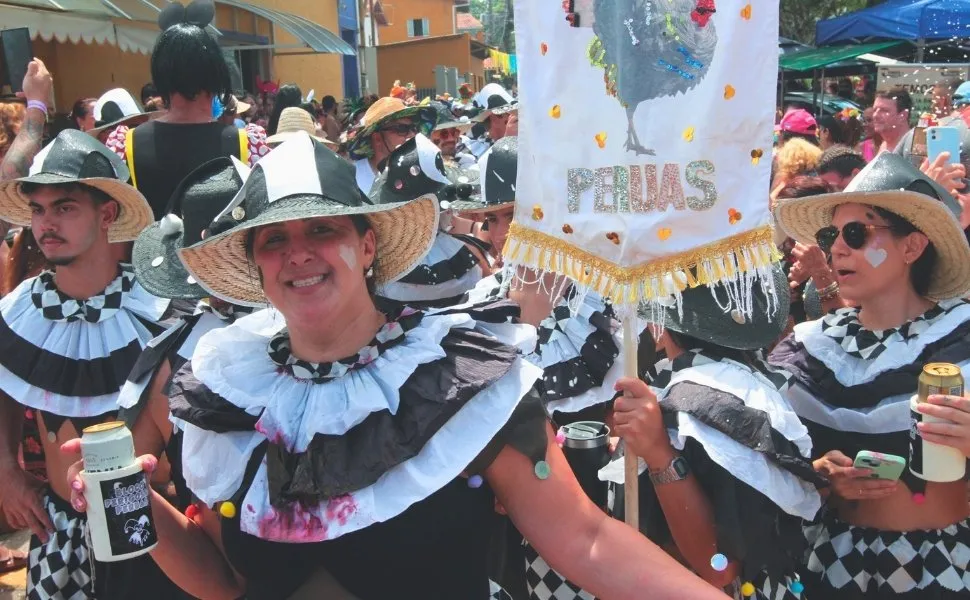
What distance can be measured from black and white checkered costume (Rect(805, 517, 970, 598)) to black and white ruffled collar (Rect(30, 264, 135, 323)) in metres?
2.58

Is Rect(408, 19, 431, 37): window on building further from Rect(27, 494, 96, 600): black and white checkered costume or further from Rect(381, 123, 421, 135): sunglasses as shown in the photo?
Rect(27, 494, 96, 600): black and white checkered costume

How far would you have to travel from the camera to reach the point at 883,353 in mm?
2791

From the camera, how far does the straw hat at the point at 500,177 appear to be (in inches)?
162

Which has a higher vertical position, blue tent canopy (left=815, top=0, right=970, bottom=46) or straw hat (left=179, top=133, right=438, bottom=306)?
blue tent canopy (left=815, top=0, right=970, bottom=46)

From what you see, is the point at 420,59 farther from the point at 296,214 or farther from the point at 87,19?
the point at 296,214

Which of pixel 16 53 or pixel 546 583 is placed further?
pixel 16 53

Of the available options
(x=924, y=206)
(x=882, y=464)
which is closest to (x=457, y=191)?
(x=924, y=206)

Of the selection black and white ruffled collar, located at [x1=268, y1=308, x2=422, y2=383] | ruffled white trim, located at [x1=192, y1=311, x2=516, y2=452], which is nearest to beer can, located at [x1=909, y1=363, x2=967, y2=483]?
ruffled white trim, located at [x1=192, y1=311, x2=516, y2=452]

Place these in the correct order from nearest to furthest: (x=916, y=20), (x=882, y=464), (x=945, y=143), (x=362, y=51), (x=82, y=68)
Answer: (x=882, y=464) → (x=945, y=143) → (x=82, y=68) → (x=916, y=20) → (x=362, y=51)

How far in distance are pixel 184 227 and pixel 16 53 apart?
13.1 feet

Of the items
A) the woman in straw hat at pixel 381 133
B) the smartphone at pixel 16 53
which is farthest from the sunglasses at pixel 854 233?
the smartphone at pixel 16 53

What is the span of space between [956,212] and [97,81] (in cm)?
1335

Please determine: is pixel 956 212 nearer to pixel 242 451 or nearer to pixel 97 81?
pixel 242 451

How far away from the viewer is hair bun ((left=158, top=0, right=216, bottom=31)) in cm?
443
